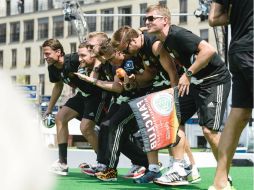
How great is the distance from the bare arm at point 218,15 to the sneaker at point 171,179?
197 cm

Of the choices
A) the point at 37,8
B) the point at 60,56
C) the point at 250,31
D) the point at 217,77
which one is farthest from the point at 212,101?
the point at 37,8

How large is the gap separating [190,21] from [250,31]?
63278 mm

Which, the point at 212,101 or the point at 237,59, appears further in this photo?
the point at 212,101

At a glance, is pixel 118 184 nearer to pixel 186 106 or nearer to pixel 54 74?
pixel 186 106

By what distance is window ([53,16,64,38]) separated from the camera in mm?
79312

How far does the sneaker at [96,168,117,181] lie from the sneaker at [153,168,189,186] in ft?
3.25

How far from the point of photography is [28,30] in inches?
3332

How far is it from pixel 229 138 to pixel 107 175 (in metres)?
2.61

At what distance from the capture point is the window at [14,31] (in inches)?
3388

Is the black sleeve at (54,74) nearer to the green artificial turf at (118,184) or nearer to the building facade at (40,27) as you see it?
the green artificial turf at (118,184)

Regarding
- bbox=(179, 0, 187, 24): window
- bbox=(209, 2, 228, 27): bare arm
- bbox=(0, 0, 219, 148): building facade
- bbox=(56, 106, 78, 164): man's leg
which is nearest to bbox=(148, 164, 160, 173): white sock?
bbox=(56, 106, 78, 164): man's leg

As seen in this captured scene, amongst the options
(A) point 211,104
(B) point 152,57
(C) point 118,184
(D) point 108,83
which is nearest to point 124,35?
(B) point 152,57

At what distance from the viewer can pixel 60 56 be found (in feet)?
27.9

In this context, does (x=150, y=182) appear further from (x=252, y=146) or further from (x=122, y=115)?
(x=252, y=146)
